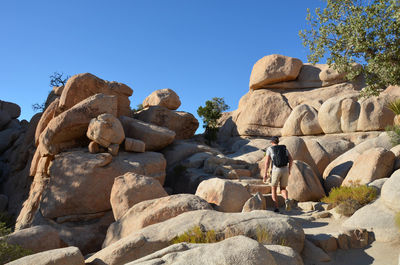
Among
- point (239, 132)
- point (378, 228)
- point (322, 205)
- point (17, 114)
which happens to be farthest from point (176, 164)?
point (17, 114)

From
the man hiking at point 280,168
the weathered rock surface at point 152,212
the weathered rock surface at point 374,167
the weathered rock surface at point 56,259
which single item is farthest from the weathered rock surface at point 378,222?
the weathered rock surface at point 56,259

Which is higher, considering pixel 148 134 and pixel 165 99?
pixel 165 99

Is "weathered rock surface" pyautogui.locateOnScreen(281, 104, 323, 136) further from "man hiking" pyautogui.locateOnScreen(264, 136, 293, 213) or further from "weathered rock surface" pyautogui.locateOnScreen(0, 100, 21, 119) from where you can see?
"weathered rock surface" pyautogui.locateOnScreen(0, 100, 21, 119)

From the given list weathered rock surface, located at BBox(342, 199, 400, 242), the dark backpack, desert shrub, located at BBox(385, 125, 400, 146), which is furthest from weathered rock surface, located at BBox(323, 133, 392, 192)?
weathered rock surface, located at BBox(342, 199, 400, 242)

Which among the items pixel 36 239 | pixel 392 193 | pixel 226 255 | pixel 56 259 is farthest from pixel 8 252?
pixel 392 193

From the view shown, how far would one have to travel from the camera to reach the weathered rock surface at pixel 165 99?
25.6m

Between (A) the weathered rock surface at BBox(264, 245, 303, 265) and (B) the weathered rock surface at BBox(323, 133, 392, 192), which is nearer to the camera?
(A) the weathered rock surface at BBox(264, 245, 303, 265)

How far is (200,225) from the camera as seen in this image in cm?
648

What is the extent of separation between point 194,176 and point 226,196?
752 centimetres

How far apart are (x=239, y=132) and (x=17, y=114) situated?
26305 mm

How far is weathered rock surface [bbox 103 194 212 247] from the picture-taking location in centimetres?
813

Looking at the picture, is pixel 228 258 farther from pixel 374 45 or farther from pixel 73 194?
pixel 73 194

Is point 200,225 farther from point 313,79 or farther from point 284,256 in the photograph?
point 313,79

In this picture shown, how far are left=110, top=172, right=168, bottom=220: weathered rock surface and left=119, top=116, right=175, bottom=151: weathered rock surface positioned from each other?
826cm
